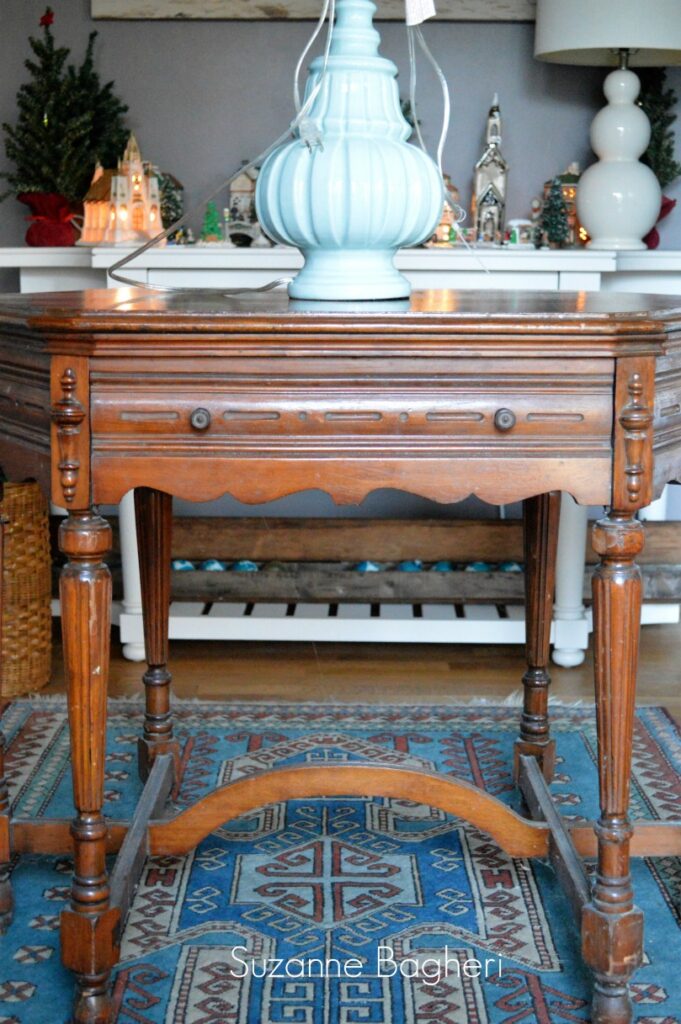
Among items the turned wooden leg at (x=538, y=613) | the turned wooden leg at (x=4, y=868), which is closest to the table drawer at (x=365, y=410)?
the turned wooden leg at (x=538, y=613)

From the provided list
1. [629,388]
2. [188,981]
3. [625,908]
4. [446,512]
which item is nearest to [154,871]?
[188,981]

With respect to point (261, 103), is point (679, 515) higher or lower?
lower

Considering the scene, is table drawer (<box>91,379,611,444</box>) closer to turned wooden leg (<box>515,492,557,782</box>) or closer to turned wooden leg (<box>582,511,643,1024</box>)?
turned wooden leg (<box>582,511,643,1024</box>)

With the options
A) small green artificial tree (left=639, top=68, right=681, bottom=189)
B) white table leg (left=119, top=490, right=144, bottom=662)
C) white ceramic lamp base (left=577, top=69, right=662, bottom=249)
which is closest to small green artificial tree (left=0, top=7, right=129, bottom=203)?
white table leg (left=119, top=490, right=144, bottom=662)

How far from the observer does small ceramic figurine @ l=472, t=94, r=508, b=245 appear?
3041 mm

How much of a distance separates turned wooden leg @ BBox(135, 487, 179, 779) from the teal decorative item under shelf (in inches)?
19.9

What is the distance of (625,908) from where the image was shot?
1460 millimetres

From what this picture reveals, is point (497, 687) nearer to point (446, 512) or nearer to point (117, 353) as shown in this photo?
point (446, 512)

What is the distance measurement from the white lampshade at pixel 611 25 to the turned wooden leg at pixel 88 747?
1854mm

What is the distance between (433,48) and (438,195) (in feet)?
5.69

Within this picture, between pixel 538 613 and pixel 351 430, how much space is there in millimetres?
711

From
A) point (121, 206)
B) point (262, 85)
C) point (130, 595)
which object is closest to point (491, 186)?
point (262, 85)

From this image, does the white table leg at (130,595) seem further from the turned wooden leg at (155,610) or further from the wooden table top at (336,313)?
the wooden table top at (336,313)

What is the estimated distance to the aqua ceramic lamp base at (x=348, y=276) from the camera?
5.05ft
